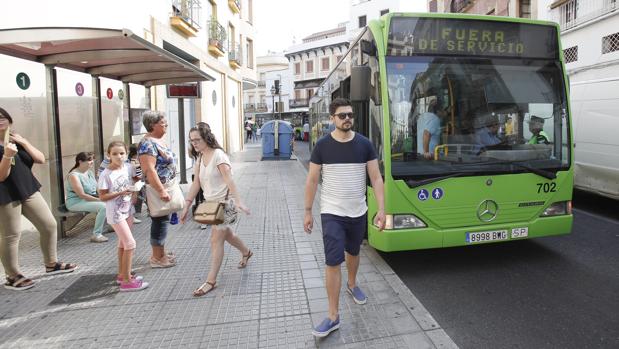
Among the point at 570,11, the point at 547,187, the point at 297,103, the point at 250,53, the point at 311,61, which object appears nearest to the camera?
the point at 547,187

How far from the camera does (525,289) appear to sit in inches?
170

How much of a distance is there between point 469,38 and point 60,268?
517 centimetres

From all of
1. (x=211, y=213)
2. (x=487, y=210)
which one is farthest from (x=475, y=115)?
(x=211, y=213)

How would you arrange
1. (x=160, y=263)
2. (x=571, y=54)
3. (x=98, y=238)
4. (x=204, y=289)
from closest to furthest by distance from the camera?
(x=204, y=289)
(x=160, y=263)
(x=98, y=238)
(x=571, y=54)

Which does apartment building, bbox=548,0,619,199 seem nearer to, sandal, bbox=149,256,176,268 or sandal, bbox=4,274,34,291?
sandal, bbox=149,256,176,268

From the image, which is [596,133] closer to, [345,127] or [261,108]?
[345,127]

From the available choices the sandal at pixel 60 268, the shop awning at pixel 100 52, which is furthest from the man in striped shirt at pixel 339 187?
the sandal at pixel 60 268

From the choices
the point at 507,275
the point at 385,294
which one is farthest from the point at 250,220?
the point at 507,275

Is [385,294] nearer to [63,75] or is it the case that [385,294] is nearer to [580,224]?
[580,224]

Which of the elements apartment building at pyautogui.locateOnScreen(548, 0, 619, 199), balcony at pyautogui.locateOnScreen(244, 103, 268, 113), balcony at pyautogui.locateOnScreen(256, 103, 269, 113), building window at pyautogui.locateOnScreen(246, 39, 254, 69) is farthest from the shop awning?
balcony at pyautogui.locateOnScreen(244, 103, 268, 113)

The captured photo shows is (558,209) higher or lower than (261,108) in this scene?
lower

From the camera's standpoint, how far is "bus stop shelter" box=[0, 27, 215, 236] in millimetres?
4536

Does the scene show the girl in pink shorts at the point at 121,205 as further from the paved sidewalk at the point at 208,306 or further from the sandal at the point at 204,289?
the sandal at the point at 204,289

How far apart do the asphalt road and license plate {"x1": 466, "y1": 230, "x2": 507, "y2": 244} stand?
16.0 inches
